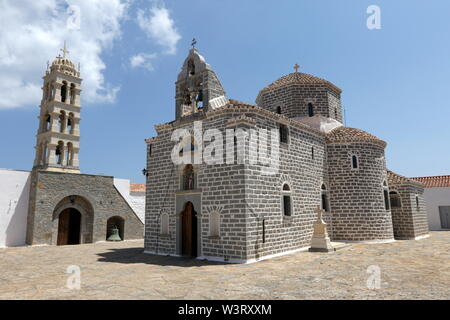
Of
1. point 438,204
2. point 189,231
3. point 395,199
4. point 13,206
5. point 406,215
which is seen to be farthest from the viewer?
point 438,204

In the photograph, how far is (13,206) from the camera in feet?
58.3

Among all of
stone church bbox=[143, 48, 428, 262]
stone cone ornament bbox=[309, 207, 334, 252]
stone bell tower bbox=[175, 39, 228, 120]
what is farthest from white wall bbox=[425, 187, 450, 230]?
stone bell tower bbox=[175, 39, 228, 120]

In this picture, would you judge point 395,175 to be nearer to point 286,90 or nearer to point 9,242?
point 286,90

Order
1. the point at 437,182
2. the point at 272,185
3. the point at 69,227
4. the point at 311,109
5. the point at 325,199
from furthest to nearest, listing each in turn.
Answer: the point at 437,182 → the point at 69,227 → the point at 311,109 → the point at 325,199 → the point at 272,185

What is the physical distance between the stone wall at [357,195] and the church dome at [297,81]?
4.83 m

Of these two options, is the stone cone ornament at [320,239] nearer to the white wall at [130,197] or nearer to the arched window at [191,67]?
the arched window at [191,67]

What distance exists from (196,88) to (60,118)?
14.2m

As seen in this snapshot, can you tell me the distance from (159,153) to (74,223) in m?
10.2

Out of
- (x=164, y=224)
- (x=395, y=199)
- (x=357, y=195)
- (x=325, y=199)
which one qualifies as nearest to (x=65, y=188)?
(x=164, y=224)

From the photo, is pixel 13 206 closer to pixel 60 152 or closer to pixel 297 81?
pixel 60 152
